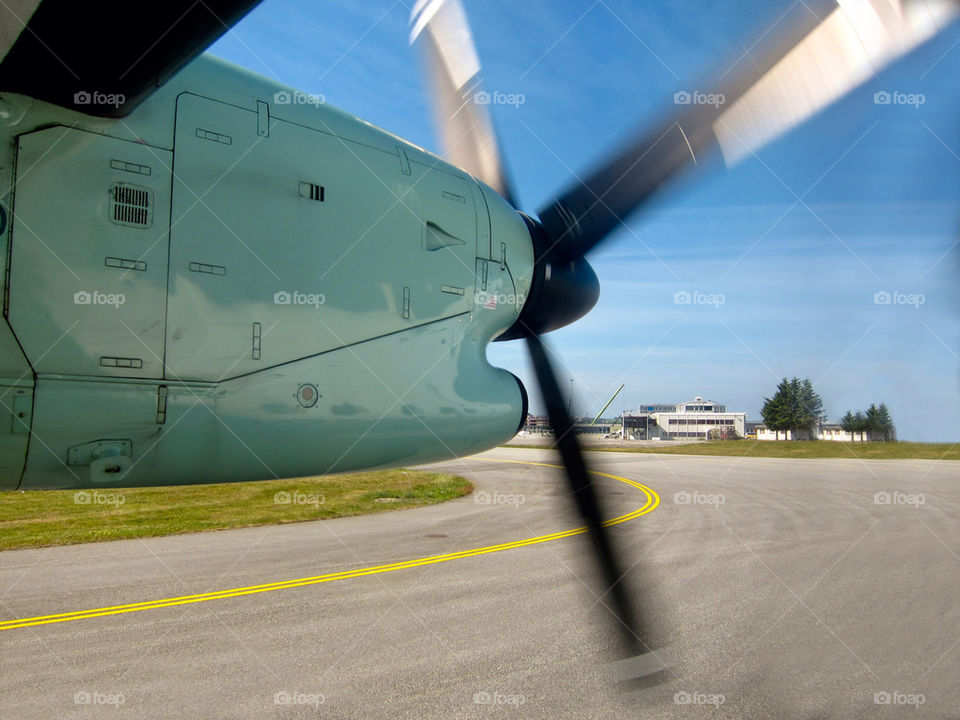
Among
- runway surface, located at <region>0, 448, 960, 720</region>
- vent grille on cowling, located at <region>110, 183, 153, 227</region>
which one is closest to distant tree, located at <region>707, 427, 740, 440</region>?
runway surface, located at <region>0, 448, 960, 720</region>

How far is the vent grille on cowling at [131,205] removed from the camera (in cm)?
251

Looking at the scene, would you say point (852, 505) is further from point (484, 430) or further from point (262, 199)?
point (262, 199)

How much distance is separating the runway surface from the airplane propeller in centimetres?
70

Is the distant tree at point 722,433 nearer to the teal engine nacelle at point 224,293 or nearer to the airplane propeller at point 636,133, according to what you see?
the airplane propeller at point 636,133

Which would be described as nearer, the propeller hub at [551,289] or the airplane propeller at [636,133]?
the airplane propeller at [636,133]

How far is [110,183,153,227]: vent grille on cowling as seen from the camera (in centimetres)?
251

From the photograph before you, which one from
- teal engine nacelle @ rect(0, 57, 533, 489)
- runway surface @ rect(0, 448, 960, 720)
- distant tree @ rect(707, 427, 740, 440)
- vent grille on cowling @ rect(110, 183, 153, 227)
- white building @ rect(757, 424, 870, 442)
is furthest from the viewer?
distant tree @ rect(707, 427, 740, 440)

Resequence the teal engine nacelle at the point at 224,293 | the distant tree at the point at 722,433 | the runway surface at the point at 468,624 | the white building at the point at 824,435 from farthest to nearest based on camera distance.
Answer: the distant tree at the point at 722,433
the white building at the point at 824,435
the runway surface at the point at 468,624
the teal engine nacelle at the point at 224,293

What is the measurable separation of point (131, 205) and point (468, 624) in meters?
5.00

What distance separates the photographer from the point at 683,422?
262ft

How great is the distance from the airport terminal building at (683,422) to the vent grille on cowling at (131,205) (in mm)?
69127

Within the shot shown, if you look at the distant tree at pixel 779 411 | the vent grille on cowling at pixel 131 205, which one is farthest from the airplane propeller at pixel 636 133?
the distant tree at pixel 779 411

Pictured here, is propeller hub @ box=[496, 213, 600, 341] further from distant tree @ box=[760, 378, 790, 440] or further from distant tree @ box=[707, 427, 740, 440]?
distant tree @ box=[707, 427, 740, 440]

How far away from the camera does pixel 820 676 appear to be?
196 inches
